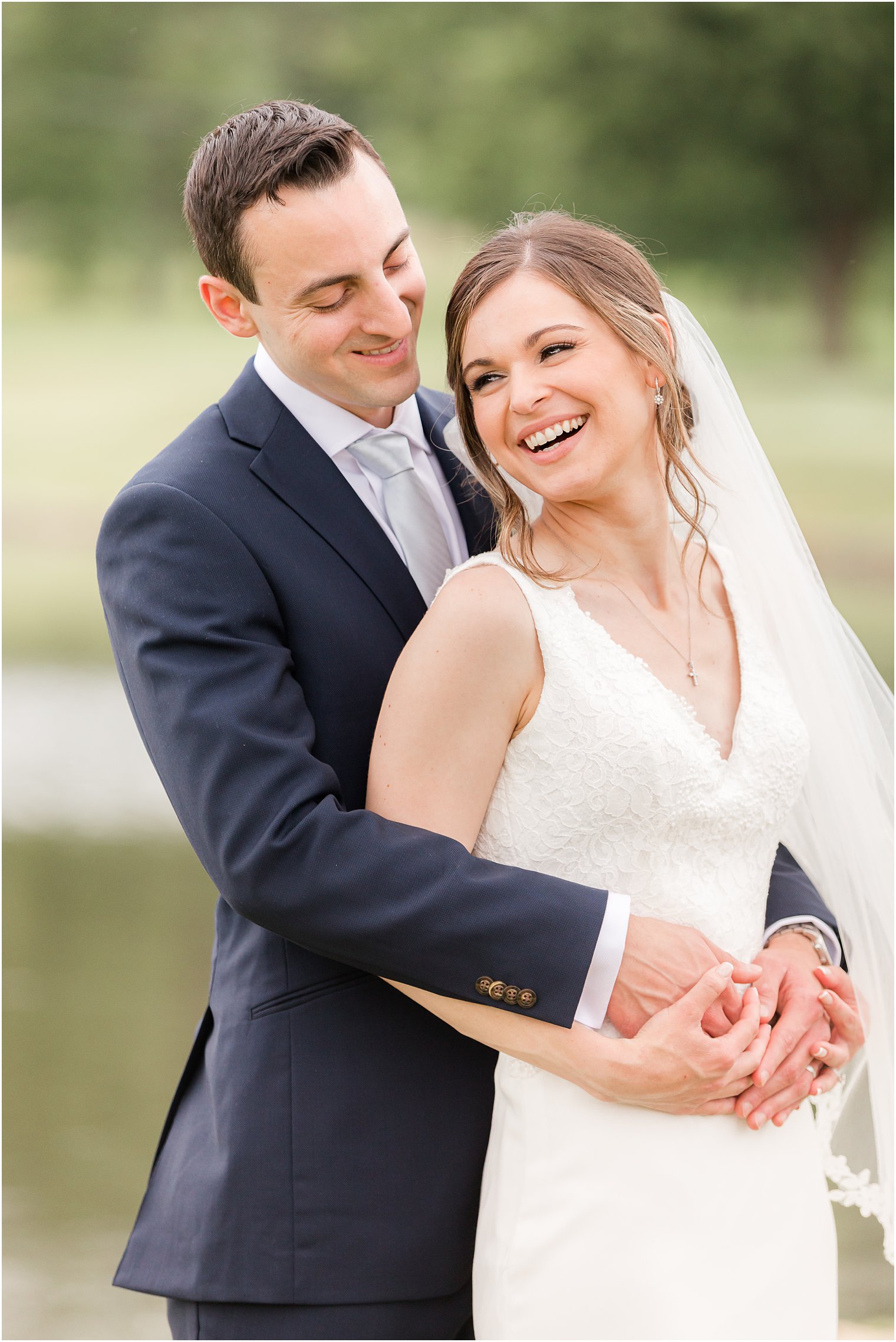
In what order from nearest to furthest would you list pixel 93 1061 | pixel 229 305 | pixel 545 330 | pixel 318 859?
1. pixel 318 859
2. pixel 545 330
3. pixel 229 305
4. pixel 93 1061

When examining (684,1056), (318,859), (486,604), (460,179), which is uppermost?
(460,179)

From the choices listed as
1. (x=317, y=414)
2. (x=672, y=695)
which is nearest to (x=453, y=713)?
(x=672, y=695)

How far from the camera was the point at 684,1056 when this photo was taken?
1600 millimetres

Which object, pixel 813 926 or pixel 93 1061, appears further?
pixel 93 1061

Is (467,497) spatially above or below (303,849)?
above

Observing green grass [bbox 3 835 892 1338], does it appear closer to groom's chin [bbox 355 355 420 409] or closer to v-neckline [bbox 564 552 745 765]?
v-neckline [bbox 564 552 745 765]

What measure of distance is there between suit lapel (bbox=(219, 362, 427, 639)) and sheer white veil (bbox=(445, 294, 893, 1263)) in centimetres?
26

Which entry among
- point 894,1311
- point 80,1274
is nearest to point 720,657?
point 894,1311

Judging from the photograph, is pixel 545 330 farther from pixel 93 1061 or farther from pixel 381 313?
pixel 93 1061

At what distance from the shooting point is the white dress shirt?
5.32 ft

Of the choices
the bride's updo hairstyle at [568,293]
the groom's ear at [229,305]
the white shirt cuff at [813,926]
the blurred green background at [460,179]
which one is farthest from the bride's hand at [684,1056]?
the blurred green background at [460,179]

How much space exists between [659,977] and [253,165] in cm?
128

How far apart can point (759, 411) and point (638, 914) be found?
1542 cm

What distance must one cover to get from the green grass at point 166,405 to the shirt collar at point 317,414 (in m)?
11.6
